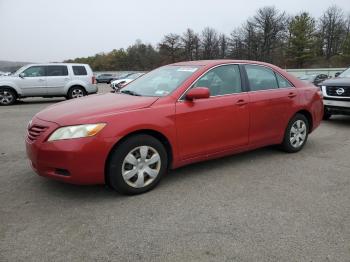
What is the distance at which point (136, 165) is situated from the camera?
4.02 m

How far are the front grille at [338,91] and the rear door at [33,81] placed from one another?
11.2m

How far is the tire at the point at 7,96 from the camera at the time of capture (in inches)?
583

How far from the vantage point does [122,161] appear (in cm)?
390

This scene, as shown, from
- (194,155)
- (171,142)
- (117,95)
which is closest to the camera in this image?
(171,142)

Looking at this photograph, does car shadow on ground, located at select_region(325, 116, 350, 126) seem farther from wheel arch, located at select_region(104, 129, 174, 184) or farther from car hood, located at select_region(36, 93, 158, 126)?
car hood, located at select_region(36, 93, 158, 126)

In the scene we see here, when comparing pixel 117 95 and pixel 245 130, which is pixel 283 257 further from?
pixel 117 95

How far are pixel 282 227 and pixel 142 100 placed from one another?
6.98ft

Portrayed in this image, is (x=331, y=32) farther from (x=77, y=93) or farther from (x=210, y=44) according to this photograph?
(x=77, y=93)

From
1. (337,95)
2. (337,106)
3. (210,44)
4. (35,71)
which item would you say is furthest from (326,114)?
(210,44)

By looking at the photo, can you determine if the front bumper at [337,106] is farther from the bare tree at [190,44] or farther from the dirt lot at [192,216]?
the bare tree at [190,44]

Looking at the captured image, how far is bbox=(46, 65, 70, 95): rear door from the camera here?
1512 centimetres

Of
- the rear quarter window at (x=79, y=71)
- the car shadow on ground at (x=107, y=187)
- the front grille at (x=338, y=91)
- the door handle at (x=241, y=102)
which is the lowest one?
the car shadow on ground at (x=107, y=187)

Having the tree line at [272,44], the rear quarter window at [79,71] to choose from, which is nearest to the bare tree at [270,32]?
the tree line at [272,44]

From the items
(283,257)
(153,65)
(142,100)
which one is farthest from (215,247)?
(153,65)
